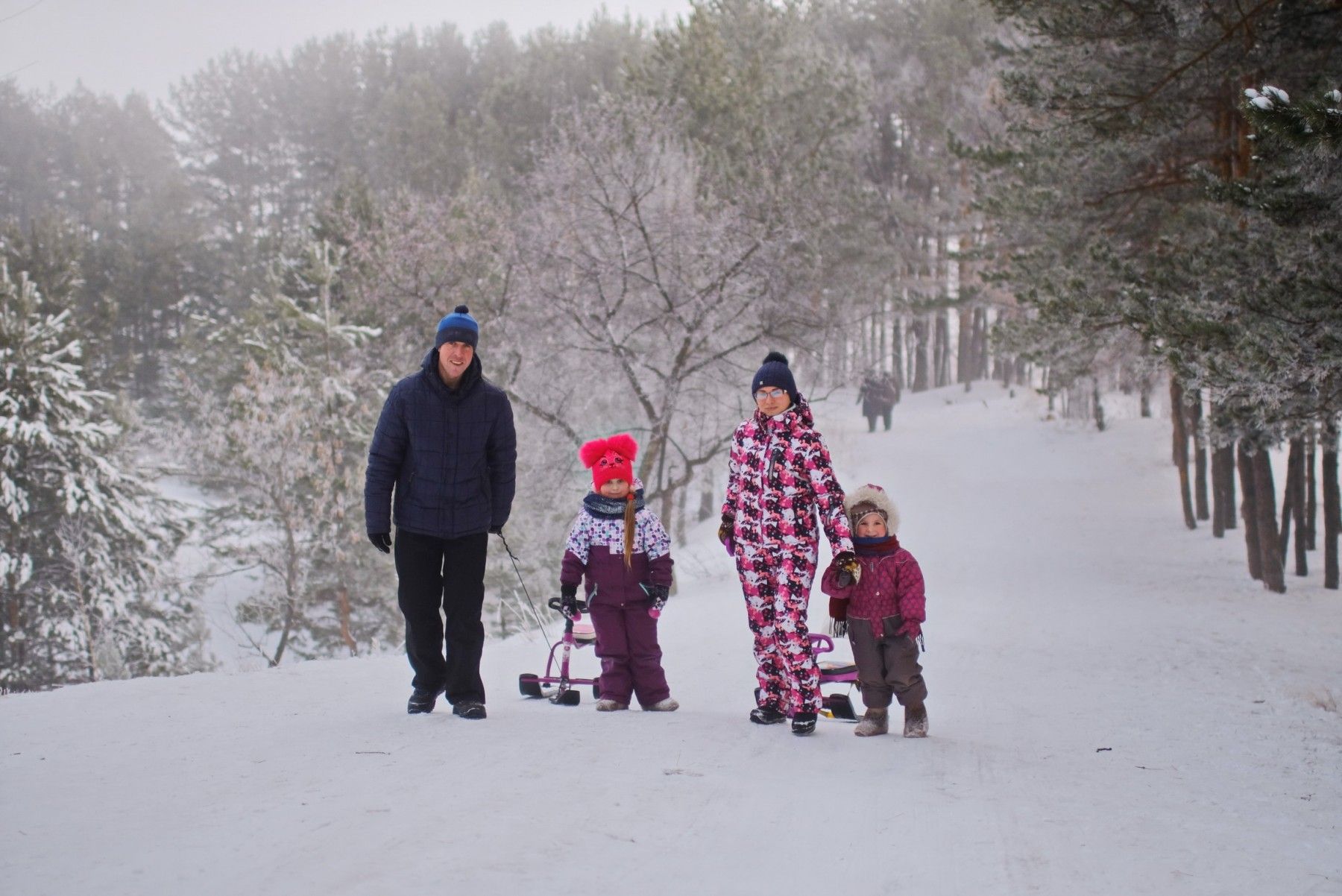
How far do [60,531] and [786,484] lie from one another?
20.0 metres

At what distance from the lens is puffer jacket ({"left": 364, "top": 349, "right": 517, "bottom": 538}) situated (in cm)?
585

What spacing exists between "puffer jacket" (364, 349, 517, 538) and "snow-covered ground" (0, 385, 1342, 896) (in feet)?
3.58

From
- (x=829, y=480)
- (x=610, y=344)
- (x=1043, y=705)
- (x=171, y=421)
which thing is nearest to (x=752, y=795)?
(x=829, y=480)

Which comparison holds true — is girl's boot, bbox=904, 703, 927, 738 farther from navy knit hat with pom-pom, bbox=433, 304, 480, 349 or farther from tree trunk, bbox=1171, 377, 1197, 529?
tree trunk, bbox=1171, 377, 1197, 529

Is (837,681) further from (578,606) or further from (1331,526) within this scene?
(1331,526)

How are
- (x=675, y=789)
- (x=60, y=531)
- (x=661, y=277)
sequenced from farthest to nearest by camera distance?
(x=60, y=531), (x=661, y=277), (x=675, y=789)

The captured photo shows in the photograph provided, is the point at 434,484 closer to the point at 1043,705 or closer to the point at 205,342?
the point at 1043,705

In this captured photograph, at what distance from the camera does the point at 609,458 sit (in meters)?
6.77

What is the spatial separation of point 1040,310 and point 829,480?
27.3 feet

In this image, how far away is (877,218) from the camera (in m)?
37.0

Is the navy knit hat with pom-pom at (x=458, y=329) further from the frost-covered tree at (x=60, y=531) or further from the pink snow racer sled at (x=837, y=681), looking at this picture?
the frost-covered tree at (x=60, y=531)

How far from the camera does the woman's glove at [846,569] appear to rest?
19.3ft

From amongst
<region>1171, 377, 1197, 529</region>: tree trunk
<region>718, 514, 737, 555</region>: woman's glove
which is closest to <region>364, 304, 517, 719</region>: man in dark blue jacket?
<region>718, 514, 737, 555</region>: woman's glove

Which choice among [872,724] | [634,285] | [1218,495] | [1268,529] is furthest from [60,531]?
[1218,495]
